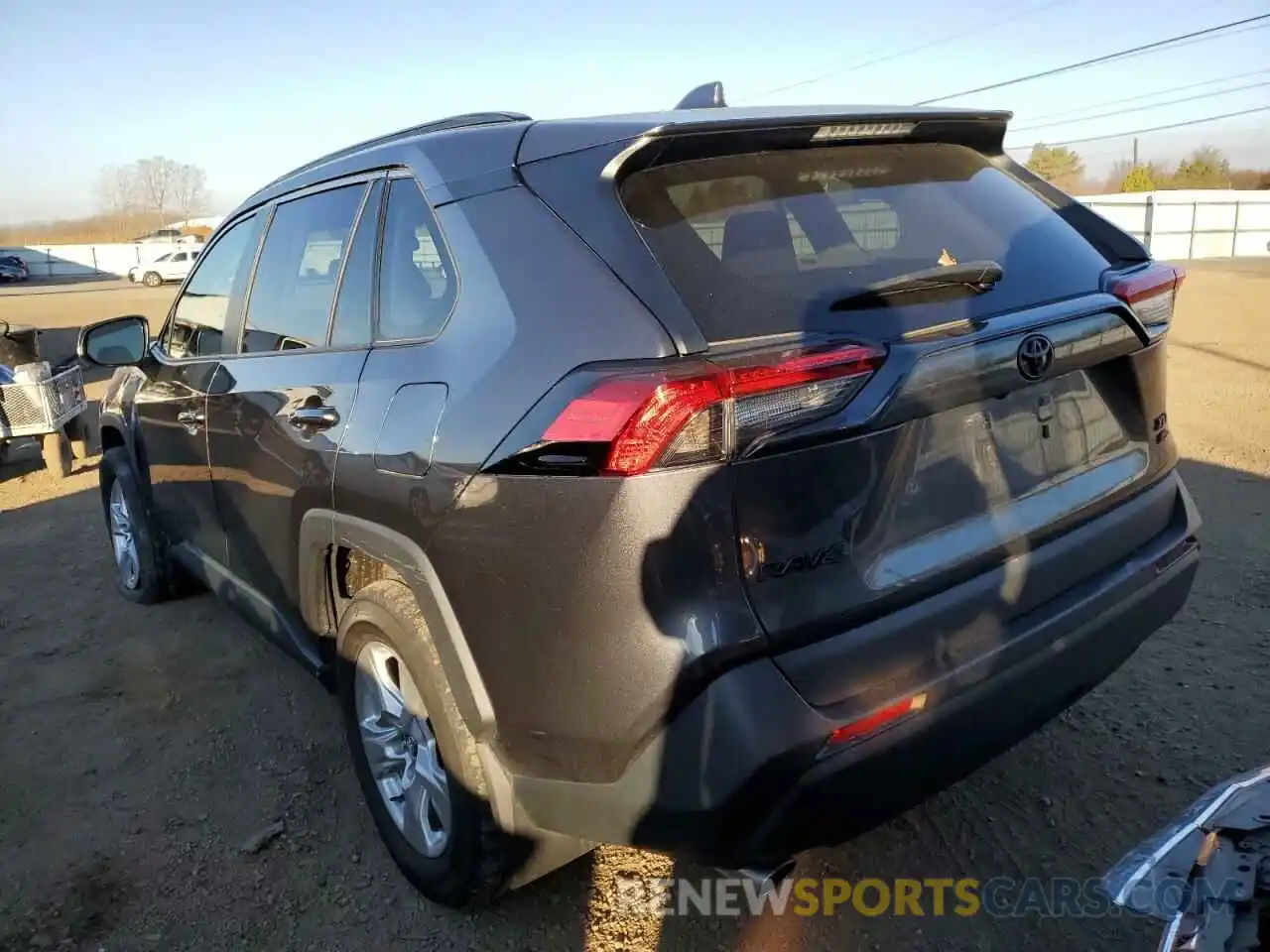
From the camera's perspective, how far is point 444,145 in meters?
2.44

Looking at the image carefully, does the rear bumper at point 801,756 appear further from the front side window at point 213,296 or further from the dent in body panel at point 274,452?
the front side window at point 213,296

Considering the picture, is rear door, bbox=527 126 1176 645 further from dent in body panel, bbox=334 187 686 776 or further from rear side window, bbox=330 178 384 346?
rear side window, bbox=330 178 384 346

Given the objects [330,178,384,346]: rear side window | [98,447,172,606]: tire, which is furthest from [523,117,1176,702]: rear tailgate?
[98,447,172,606]: tire

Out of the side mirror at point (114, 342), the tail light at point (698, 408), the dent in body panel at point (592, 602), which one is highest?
the tail light at point (698, 408)

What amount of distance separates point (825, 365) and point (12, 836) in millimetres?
2962

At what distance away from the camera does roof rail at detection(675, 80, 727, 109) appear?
2783mm

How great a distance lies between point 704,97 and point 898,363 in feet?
4.51

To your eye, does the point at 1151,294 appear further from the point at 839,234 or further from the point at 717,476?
the point at 717,476

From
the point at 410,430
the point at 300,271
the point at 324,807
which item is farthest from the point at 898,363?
the point at 324,807

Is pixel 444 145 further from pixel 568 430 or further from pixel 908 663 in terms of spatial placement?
pixel 908 663

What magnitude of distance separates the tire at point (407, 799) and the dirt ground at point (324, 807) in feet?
0.50

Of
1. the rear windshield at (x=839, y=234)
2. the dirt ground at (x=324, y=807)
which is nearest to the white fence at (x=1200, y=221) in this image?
the dirt ground at (x=324, y=807)

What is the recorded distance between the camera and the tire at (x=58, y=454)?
8.01 metres

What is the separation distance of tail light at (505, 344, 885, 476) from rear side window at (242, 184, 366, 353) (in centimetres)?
142
